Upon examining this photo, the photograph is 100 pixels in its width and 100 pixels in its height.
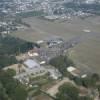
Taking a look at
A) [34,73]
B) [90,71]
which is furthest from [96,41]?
[34,73]

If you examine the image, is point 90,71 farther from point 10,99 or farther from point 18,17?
point 18,17

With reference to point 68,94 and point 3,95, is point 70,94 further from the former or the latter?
point 3,95

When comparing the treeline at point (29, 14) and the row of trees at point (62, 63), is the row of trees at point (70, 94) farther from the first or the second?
the treeline at point (29, 14)

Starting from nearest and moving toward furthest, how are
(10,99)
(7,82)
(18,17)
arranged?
(10,99) < (7,82) < (18,17)

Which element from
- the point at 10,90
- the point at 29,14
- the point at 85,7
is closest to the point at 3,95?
the point at 10,90

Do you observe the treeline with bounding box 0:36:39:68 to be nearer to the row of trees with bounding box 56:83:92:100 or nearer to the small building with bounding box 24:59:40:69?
the small building with bounding box 24:59:40:69
